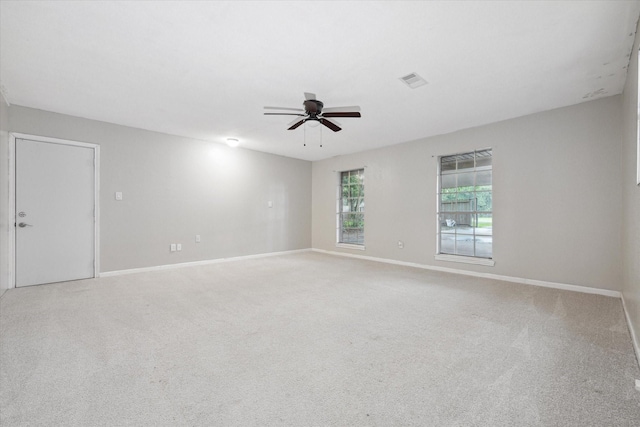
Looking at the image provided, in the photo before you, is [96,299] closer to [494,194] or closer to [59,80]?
[59,80]

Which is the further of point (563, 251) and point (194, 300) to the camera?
point (563, 251)

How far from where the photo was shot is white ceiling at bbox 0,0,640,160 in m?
2.09

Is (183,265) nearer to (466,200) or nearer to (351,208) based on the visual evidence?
(351,208)

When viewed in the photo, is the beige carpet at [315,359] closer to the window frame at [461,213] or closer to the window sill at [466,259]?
the window sill at [466,259]

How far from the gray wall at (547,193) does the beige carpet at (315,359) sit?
0.56 meters

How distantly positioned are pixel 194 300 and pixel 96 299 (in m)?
1.22

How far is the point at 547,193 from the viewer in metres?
4.01

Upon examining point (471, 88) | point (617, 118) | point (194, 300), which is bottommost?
point (194, 300)

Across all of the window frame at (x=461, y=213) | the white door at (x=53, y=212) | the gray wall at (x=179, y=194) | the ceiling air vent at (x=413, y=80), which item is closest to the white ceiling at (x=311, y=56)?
the ceiling air vent at (x=413, y=80)

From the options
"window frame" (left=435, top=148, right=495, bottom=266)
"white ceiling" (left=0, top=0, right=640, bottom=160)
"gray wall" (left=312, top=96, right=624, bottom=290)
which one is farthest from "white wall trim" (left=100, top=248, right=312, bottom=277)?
"window frame" (left=435, top=148, right=495, bottom=266)

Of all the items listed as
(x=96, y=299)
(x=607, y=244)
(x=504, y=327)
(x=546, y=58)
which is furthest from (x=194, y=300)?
(x=607, y=244)

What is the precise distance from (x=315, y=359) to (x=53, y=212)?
182 inches

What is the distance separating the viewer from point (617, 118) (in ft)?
11.5

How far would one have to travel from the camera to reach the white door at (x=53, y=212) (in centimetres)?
397
